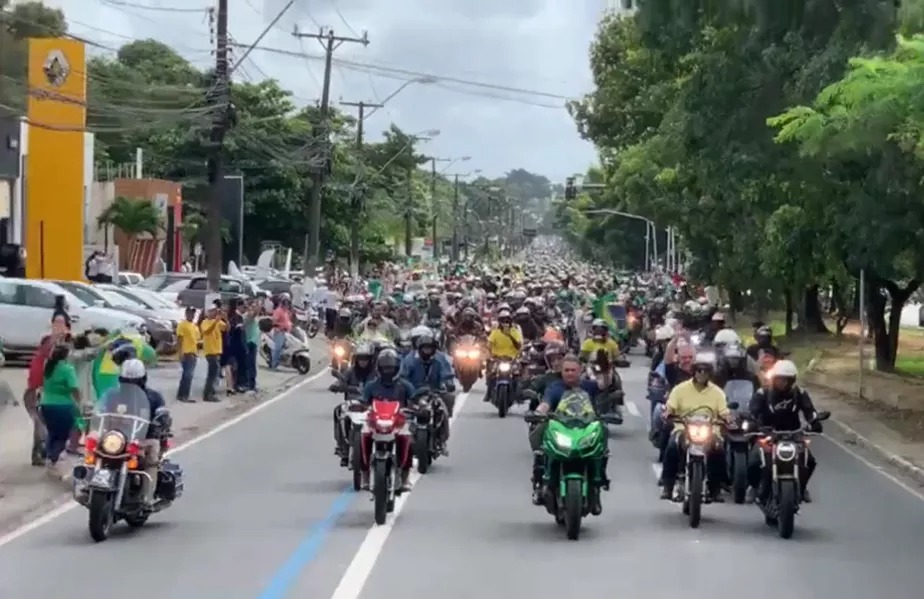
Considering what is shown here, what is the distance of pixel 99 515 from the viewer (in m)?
13.8

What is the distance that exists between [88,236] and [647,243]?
73.9 meters

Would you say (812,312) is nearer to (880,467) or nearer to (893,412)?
(893,412)

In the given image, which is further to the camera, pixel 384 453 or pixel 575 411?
pixel 384 453

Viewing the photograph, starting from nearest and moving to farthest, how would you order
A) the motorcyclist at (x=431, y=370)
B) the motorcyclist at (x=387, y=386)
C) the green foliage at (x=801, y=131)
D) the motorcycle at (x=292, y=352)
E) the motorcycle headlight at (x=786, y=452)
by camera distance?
the green foliage at (x=801, y=131), the motorcycle headlight at (x=786, y=452), the motorcyclist at (x=387, y=386), the motorcyclist at (x=431, y=370), the motorcycle at (x=292, y=352)

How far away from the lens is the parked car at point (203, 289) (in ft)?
144

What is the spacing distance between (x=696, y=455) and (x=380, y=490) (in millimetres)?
2791

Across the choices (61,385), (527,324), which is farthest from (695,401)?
(527,324)

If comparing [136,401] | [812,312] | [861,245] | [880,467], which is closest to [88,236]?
[812,312]

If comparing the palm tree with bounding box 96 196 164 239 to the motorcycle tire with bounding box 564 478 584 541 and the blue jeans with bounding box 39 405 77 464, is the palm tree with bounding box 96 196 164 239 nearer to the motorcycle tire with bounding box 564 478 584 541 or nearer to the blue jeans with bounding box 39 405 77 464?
the blue jeans with bounding box 39 405 77 464

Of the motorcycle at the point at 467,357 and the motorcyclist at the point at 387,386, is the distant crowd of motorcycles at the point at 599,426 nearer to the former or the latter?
the motorcyclist at the point at 387,386

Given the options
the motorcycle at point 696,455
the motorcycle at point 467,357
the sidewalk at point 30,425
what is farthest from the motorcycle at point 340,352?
the motorcycle at point 696,455

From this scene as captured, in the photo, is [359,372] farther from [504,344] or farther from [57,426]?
[504,344]

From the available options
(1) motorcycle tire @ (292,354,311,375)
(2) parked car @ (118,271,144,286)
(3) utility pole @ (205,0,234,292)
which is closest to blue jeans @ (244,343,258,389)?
(3) utility pole @ (205,0,234,292)

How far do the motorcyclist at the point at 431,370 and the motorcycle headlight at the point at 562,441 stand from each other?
4.80 meters
